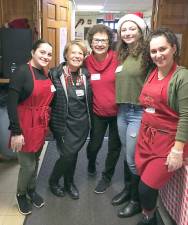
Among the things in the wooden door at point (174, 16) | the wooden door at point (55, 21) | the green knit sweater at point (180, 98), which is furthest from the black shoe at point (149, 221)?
the wooden door at point (55, 21)

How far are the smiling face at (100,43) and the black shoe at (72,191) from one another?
1.09 metres

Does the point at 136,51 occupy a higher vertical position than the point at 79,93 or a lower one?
higher

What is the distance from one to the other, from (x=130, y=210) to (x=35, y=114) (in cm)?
97

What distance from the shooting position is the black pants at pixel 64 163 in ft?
6.75

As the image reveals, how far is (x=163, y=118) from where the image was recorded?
1.53 m

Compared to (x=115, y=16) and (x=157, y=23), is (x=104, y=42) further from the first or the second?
(x=115, y=16)

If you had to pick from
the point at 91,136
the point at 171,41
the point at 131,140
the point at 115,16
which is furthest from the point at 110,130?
the point at 115,16

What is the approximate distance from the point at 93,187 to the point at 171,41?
4.62 ft

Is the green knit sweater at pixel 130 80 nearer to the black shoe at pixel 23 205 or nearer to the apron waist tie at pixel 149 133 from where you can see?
the apron waist tie at pixel 149 133

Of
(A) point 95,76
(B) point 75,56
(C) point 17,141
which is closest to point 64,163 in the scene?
(C) point 17,141

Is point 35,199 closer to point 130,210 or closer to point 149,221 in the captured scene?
point 130,210

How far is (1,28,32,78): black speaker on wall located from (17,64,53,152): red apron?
2.68 ft

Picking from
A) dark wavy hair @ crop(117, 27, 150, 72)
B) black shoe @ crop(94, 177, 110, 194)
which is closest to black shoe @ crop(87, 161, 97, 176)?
black shoe @ crop(94, 177, 110, 194)

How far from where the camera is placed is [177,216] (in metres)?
1.75
